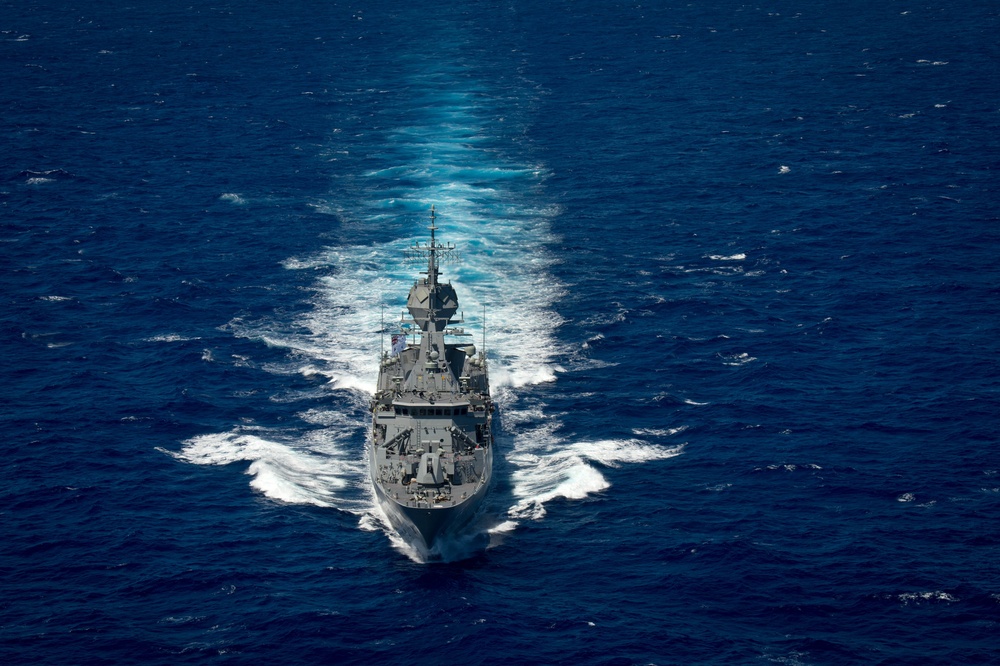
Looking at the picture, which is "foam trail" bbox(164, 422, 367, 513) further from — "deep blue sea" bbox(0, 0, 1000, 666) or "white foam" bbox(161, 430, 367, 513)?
"deep blue sea" bbox(0, 0, 1000, 666)

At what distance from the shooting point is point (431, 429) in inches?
5650

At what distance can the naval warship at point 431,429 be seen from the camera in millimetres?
131625

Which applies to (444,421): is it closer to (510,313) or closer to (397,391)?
(397,391)

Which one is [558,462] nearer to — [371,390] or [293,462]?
[293,462]

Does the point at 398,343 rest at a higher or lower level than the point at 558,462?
higher

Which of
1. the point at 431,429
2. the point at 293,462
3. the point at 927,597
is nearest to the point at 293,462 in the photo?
the point at 293,462

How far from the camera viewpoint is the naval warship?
13162 cm

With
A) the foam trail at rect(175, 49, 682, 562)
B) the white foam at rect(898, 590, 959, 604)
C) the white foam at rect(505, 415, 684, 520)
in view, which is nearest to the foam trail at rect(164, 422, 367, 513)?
the foam trail at rect(175, 49, 682, 562)

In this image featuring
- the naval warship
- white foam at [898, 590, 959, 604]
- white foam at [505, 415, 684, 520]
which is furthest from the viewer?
white foam at [505, 415, 684, 520]

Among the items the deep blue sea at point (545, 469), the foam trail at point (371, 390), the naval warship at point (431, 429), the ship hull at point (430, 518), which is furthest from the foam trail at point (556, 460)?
the naval warship at point (431, 429)

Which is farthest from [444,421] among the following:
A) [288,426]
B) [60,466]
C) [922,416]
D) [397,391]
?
[922,416]

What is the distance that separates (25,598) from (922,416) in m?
94.3

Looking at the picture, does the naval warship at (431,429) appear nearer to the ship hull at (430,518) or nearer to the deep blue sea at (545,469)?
the ship hull at (430,518)

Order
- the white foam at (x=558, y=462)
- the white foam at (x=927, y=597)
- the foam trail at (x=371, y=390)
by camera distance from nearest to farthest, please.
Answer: the white foam at (x=927, y=597) < the white foam at (x=558, y=462) < the foam trail at (x=371, y=390)
